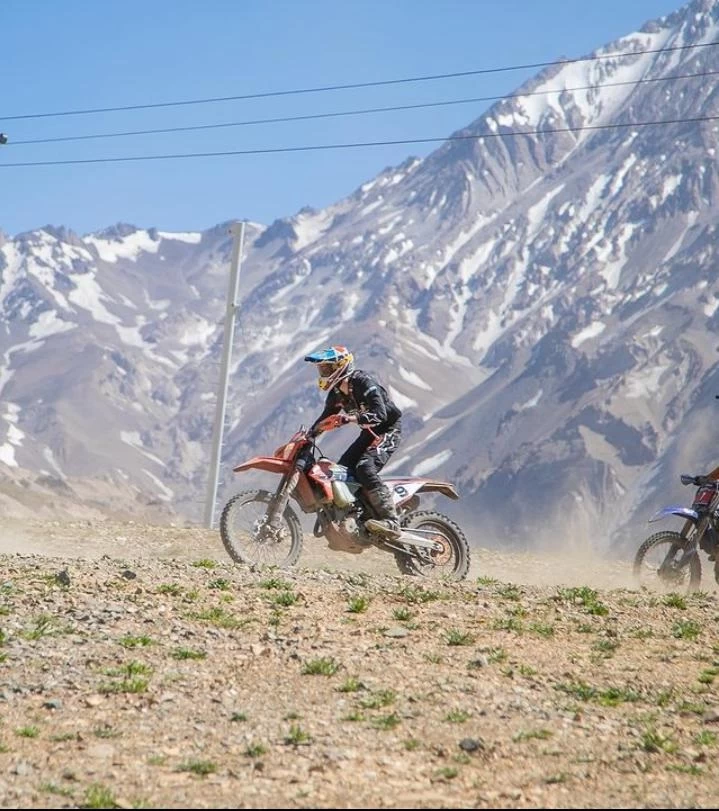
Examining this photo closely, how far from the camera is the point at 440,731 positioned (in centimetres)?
919

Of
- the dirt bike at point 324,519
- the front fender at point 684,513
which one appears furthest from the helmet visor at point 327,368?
the front fender at point 684,513

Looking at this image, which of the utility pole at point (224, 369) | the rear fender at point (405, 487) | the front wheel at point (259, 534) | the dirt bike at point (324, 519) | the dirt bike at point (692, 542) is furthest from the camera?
the utility pole at point (224, 369)

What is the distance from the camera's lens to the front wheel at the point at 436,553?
60.2ft

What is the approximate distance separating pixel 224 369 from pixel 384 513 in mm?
15796

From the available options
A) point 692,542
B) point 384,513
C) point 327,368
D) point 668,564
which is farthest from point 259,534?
point 692,542

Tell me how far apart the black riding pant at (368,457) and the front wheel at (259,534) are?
117cm

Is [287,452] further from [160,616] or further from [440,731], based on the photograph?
[440,731]

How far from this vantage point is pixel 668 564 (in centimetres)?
1916

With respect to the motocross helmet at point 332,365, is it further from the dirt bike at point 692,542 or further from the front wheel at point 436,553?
the dirt bike at point 692,542

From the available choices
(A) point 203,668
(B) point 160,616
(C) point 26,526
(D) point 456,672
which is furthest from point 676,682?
(C) point 26,526

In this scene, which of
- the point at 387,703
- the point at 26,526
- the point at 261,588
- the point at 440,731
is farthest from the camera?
the point at 26,526

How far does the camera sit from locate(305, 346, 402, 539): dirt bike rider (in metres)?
17.6

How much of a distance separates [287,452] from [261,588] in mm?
3723

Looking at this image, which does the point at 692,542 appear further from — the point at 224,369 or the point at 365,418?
the point at 224,369
